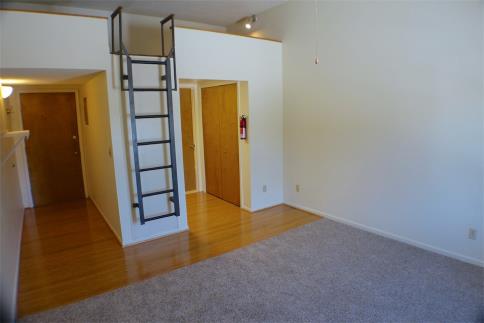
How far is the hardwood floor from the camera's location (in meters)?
2.89

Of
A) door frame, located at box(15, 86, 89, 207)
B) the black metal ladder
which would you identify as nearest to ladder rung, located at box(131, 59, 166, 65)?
the black metal ladder

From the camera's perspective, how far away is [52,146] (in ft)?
18.0

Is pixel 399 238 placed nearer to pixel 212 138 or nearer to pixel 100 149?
pixel 212 138

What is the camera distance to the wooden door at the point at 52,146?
5.31m

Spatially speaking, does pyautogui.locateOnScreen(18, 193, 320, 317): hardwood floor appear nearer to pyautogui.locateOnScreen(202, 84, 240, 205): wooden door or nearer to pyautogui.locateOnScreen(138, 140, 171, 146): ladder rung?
pyautogui.locateOnScreen(202, 84, 240, 205): wooden door

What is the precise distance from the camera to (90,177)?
5.61 metres

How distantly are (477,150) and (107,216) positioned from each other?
177 inches

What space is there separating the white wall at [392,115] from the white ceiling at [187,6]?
0.45 m

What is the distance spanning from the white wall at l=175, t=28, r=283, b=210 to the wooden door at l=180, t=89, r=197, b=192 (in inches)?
64.0

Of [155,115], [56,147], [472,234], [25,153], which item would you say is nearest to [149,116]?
[155,115]

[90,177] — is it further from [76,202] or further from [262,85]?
[262,85]

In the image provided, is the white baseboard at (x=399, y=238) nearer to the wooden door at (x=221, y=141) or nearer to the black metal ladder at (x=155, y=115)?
the wooden door at (x=221, y=141)

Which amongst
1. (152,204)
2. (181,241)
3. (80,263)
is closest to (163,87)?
(152,204)

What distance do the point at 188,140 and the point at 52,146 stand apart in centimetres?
237
